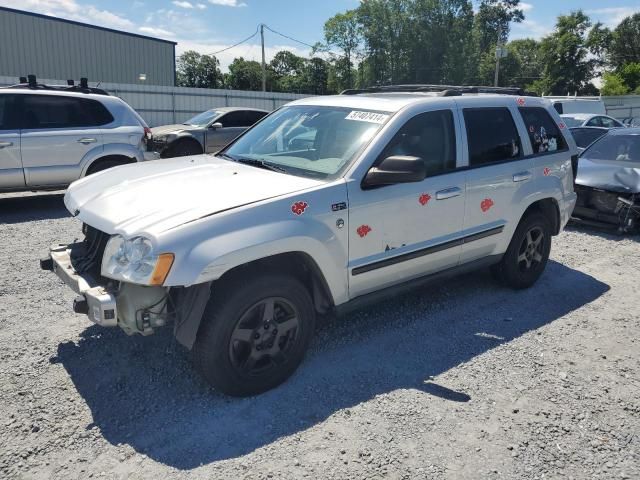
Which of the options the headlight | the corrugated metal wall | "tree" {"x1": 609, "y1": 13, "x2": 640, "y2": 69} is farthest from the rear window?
"tree" {"x1": 609, "y1": 13, "x2": 640, "y2": 69}

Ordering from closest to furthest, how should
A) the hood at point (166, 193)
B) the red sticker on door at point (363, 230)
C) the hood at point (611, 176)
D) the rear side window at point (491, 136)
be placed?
1. the hood at point (166, 193)
2. the red sticker on door at point (363, 230)
3. the rear side window at point (491, 136)
4. the hood at point (611, 176)

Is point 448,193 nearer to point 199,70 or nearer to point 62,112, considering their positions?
point 62,112

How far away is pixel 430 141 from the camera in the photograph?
13.7 ft

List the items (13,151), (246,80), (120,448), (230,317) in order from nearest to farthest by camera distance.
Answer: (120,448)
(230,317)
(13,151)
(246,80)

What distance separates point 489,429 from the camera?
3.11 metres

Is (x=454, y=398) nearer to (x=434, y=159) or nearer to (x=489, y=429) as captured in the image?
(x=489, y=429)

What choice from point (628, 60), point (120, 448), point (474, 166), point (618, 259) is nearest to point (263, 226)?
point (120, 448)

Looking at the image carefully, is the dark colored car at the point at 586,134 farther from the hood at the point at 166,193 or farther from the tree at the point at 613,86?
the tree at the point at 613,86

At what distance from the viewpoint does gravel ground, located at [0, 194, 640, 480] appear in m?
2.79

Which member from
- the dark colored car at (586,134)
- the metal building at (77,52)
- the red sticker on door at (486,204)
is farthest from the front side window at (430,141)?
the metal building at (77,52)

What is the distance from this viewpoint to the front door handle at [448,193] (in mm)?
4130

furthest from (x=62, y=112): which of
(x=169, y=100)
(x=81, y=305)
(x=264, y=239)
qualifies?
(x=169, y=100)

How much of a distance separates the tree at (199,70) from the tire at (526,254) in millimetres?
81570

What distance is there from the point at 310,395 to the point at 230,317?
30.4 inches
